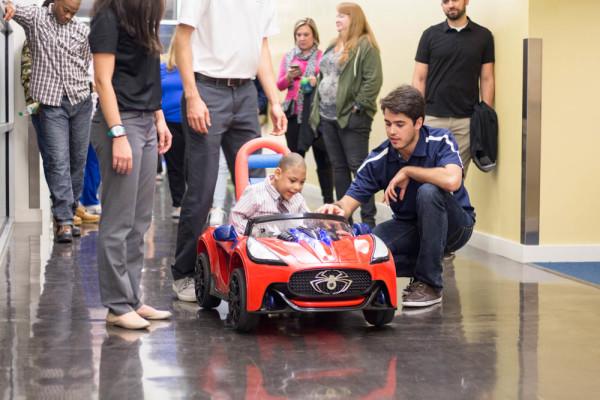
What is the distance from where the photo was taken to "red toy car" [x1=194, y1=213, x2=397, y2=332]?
4.54 meters

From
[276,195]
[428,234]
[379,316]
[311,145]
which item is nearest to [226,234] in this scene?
[276,195]

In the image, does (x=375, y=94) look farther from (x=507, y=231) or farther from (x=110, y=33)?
(x=110, y=33)

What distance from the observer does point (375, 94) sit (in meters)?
8.22

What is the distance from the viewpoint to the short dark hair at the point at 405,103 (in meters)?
5.16

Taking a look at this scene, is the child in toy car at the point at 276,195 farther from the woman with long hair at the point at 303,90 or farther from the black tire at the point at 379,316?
the woman with long hair at the point at 303,90

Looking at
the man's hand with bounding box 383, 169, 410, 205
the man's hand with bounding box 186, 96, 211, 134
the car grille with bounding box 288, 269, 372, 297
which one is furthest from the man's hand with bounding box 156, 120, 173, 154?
the man's hand with bounding box 383, 169, 410, 205

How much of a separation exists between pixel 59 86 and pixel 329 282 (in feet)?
13.0

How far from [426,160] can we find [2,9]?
344 cm

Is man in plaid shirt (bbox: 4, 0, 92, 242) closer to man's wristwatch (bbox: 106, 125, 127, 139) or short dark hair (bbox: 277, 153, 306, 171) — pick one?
short dark hair (bbox: 277, 153, 306, 171)

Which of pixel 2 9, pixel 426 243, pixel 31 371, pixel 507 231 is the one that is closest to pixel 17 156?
pixel 2 9

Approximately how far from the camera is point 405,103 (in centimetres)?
516

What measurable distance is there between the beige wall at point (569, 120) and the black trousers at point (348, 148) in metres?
1.64

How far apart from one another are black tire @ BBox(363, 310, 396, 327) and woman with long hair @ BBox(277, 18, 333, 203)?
4.37m

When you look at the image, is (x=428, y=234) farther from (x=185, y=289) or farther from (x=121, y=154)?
(x=121, y=154)
